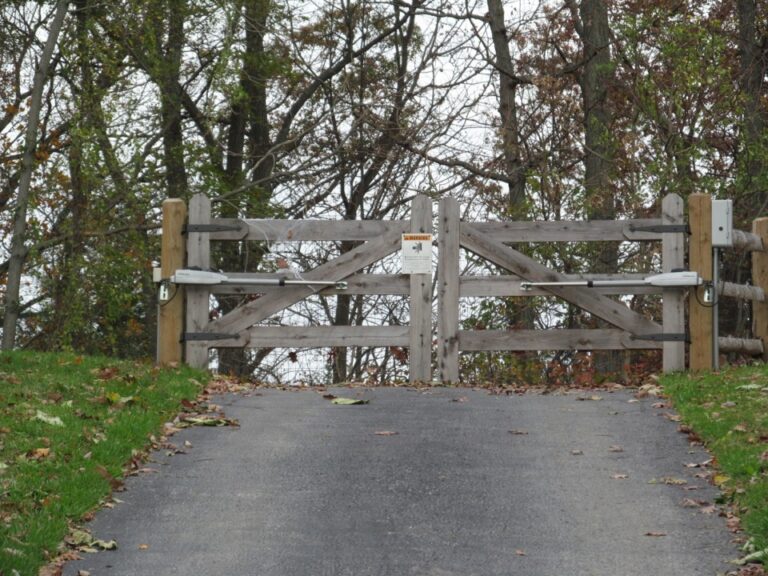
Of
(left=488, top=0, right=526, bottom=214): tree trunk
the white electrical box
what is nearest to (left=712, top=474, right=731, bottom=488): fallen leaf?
the white electrical box

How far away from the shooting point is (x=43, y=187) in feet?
70.1

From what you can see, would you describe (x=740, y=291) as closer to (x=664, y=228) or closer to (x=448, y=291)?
(x=664, y=228)

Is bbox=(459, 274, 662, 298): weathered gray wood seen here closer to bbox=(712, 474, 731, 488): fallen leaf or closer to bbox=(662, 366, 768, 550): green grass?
bbox=(662, 366, 768, 550): green grass

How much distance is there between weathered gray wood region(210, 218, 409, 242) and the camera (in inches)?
503

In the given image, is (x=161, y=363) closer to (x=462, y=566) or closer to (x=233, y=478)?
(x=233, y=478)

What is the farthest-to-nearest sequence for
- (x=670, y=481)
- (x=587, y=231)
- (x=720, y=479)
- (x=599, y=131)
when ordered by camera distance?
(x=599, y=131)
(x=587, y=231)
(x=670, y=481)
(x=720, y=479)

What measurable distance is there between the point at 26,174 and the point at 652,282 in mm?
8689

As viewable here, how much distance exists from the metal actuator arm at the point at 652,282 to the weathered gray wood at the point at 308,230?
149 cm

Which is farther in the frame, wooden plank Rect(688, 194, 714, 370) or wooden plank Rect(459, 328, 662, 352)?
wooden plank Rect(459, 328, 662, 352)

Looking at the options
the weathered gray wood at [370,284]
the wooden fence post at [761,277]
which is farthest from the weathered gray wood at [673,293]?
the weathered gray wood at [370,284]

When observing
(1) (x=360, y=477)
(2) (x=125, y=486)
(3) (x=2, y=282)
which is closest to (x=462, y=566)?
(1) (x=360, y=477)

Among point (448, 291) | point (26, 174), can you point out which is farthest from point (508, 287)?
point (26, 174)

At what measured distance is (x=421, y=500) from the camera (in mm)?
7773

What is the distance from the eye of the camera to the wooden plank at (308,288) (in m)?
12.8
